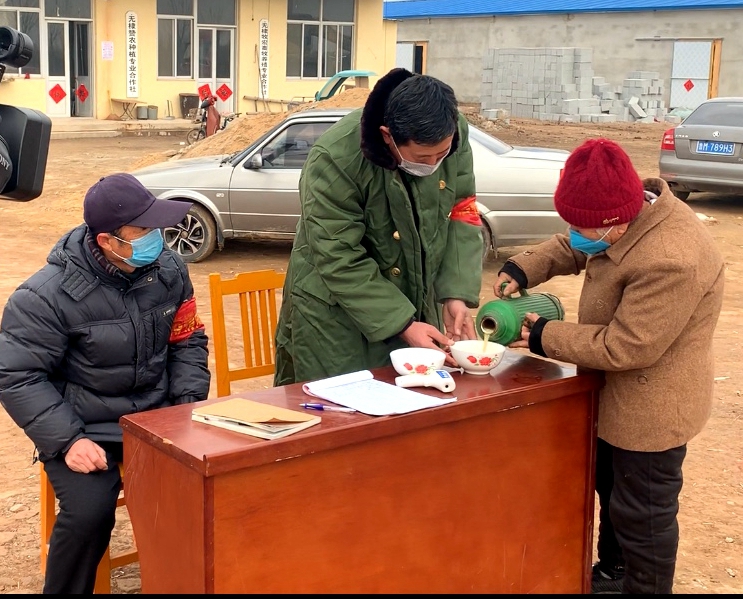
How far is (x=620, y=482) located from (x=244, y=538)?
52.2 inches

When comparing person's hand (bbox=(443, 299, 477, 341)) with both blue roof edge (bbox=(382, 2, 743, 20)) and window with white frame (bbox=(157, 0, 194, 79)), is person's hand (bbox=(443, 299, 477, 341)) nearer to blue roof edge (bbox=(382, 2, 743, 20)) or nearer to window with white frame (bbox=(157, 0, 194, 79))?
window with white frame (bbox=(157, 0, 194, 79))

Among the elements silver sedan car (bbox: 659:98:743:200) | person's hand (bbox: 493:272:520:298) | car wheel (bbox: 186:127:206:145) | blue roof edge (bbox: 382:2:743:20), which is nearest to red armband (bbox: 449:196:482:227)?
person's hand (bbox: 493:272:520:298)

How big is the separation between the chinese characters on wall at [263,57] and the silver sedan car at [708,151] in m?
15.5

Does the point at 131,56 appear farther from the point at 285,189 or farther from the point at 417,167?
Answer: the point at 417,167

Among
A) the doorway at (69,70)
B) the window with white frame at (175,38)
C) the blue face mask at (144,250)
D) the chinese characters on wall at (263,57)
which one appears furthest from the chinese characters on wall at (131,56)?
the blue face mask at (144,250)

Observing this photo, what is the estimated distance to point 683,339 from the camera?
3016 millimetres

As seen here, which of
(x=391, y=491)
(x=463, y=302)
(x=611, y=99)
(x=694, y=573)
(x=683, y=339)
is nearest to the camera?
(x=391, y=491)

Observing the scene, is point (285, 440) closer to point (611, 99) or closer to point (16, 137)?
point (16, 137)

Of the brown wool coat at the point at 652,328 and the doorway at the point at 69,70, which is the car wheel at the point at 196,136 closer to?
the doorway at the point at 69,70

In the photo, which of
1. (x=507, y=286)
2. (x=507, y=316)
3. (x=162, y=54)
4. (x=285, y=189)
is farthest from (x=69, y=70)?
(x=507, y=316)

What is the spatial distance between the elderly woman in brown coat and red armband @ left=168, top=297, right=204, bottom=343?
113 cm

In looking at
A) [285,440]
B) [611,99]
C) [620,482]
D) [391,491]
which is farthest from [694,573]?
[611,99]

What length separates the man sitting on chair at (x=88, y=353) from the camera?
3.04 m

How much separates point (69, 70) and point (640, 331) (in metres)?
23.2
